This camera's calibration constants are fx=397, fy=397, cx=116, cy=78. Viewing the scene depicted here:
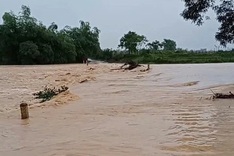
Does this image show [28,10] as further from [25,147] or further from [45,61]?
[25,147]

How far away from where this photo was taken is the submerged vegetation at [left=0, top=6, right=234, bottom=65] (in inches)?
2648

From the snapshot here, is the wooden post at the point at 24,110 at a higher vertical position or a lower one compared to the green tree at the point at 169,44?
lower

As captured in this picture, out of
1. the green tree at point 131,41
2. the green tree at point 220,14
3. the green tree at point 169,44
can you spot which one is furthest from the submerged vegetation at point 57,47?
the green tree at point 220,14

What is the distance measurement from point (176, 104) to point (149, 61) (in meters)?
58.0

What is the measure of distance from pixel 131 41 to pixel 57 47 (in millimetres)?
17318

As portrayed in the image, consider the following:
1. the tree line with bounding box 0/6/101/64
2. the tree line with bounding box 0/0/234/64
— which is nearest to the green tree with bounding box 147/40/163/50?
A: the tree line with bounding box 0/0/234/64

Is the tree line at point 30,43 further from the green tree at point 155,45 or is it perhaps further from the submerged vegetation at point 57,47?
Result: the green tree at point 155,45

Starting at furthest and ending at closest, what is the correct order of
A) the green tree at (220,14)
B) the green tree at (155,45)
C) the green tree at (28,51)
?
the green tree at (155,45) < the green tree at (28,51) < the green tree at (220,14)

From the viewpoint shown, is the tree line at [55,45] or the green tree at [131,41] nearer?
the tree line at [55,45]

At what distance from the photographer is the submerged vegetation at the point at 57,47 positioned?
67.2 m

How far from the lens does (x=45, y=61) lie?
225 ft

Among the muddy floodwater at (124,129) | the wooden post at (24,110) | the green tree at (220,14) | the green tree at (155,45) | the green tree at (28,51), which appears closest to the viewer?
the muddy floodwater at (124,129)

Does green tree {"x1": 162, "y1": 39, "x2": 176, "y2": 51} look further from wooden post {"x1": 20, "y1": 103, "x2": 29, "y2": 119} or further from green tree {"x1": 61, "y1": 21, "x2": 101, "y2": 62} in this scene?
wooden post {"x1": 20, "y1": 103, "x2": 29, "y2": 119}

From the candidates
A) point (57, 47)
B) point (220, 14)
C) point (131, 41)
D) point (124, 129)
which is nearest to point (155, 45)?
point (131, 41)
